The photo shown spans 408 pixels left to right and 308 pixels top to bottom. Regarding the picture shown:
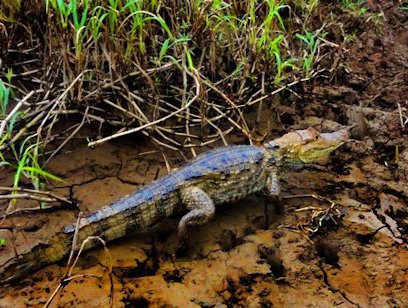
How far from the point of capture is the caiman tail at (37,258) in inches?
119

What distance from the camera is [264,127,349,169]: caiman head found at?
13.0 ft

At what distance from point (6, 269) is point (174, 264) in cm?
105

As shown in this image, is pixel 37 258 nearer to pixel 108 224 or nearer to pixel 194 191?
pixel 108 224

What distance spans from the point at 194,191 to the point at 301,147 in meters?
1.06

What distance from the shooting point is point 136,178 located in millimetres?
3896

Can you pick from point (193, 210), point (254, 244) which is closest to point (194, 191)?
point (193, 210)

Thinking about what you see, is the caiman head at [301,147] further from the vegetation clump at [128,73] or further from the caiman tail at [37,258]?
the caiman tail at [37,258]

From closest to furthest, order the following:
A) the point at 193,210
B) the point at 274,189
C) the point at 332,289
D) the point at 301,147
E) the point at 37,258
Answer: the point at 37,258, the point at 332,289, the point at 193,210, the point at 274,189, the point at 301,147

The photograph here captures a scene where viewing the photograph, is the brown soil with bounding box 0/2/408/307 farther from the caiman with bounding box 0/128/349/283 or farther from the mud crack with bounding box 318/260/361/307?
the caiman with bounding box 0/128/349/283

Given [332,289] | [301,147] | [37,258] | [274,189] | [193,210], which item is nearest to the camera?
[37,258]

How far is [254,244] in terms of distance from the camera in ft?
11.4

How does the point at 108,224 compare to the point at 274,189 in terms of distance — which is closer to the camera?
the point at 108,224

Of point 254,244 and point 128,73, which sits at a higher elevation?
point 128,73

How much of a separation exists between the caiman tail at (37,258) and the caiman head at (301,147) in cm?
175
